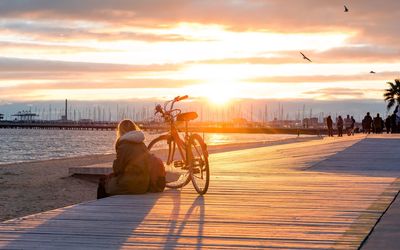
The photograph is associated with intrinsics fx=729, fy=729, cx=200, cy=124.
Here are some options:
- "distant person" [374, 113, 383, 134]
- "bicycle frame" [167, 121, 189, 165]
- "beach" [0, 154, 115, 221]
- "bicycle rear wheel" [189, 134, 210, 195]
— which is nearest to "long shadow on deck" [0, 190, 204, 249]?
"bicycle rear wheel" [189, 134, 210, 195]

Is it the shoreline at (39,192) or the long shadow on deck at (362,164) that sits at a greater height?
the long shadow on deck at (362,164)

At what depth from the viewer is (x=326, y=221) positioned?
691 cm

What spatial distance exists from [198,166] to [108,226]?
315 centimetres

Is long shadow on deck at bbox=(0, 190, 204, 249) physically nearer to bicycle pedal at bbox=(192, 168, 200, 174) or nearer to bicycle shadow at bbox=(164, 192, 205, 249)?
bicycle shadow at bbox=(164, 192, 205, 249)

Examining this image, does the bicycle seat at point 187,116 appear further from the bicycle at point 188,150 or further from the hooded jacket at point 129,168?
the hooded jacket at point 129,168

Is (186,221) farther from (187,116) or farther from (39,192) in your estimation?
(39,192)

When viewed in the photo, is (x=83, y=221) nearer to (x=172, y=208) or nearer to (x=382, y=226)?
(x=172, y=208)

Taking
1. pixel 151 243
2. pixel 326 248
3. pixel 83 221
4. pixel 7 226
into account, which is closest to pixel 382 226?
pixel 326 248

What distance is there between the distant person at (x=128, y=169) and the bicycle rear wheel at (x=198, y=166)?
619mm

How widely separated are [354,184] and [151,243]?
17.9 feet

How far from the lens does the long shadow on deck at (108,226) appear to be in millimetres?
5809

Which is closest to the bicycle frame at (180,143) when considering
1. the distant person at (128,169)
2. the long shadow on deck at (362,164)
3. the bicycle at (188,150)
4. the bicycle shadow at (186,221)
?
the bicycle at (188,150)

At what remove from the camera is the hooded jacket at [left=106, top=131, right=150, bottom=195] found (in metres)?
9.12

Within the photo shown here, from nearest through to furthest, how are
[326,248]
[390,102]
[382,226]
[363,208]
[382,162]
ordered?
[326,248] < [382,226] < [363,208] < [382,162] < [390,102]
